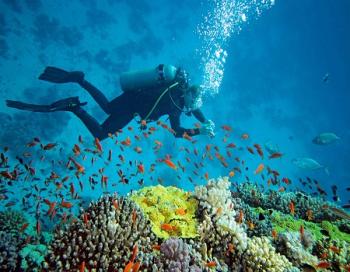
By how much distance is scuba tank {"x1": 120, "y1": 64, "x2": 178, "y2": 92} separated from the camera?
465 inches

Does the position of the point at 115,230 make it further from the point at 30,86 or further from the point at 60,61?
the point at 60,61

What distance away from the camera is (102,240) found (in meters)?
3.80

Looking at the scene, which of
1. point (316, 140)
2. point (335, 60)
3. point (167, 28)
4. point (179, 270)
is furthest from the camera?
point (335, 60)

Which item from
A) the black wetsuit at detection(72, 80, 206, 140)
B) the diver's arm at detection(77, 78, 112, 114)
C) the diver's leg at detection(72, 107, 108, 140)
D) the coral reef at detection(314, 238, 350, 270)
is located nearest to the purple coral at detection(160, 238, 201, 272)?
the coral reef at detection(314, 238, 350, 270)

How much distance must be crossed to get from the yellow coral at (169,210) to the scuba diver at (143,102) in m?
4.93

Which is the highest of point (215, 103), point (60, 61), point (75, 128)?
point (215, 103)

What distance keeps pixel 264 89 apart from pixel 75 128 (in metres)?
44.1

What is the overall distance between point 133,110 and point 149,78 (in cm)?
164

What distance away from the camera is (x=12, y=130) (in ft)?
98.0

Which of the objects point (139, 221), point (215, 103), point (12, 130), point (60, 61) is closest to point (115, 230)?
point (139, 221)

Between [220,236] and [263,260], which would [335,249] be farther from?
[220,236]

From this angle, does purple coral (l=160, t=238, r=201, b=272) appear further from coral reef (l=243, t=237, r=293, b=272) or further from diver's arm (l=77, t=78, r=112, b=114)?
diver's arm (l=77, t=78, r=112, b=114)

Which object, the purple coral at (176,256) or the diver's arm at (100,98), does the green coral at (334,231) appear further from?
the diver's arm at (100,98)

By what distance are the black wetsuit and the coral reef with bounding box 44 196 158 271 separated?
732cm
